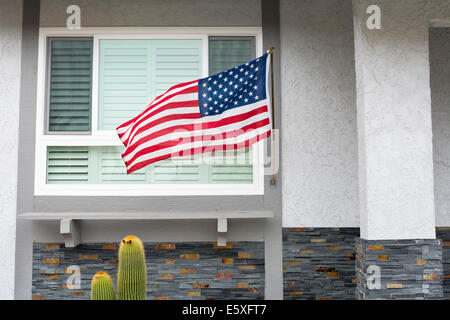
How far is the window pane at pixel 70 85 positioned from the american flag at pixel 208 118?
0.91 m

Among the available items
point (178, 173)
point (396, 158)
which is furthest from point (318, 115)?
point (178, 173)

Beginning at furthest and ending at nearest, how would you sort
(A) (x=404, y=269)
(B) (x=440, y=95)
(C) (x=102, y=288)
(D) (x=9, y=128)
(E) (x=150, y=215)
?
1. (B) (x=440, y=95)
2. (D) (x=9, y=128)
3. (E) (x=150, y=215)
4. (A) (x=404, y=269)
5. (C) (x=102, y=288)

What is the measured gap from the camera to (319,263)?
16.5 ft

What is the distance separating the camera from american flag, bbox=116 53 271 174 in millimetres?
4637

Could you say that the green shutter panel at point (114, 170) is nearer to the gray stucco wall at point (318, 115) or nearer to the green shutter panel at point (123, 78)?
Result: the green shutter panel at point (123, 78)

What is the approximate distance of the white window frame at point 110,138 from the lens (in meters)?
5.12

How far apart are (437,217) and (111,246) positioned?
3699 mm

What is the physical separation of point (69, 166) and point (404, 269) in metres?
3.63

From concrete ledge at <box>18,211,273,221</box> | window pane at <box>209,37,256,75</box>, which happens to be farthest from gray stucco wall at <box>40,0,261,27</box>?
concrete ledge at <box>18,211,273,221</box>

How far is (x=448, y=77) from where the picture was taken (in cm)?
544

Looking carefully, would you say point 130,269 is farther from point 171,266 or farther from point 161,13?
point 161,13

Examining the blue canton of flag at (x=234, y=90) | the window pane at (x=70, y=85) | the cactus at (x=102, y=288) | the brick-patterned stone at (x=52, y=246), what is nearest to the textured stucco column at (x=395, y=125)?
the blue canton of flag at (x=234, y=90)
